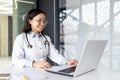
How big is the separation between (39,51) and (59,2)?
10.2 ft

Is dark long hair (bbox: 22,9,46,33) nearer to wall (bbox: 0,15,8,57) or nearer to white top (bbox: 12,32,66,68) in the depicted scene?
white top (bbox: 12,32,66,68)

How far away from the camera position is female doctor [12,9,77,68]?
6.33 ft

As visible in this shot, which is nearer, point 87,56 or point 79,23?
point 87,56

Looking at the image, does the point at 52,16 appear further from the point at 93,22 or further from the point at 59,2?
the point at 93,22

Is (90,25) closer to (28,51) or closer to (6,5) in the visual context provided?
(28,51)

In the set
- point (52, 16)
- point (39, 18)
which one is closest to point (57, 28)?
point (52, 16)

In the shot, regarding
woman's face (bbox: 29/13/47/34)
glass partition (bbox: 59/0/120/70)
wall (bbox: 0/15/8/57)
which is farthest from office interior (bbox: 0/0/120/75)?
wall (bbox: 0/15/8/57)

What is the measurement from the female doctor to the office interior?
5.96 ft

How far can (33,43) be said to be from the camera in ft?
6.62

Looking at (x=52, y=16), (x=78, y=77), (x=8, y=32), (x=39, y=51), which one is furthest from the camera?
(x=8, y=32)

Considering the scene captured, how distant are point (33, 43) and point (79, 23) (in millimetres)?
2514

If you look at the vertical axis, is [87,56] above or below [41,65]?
above

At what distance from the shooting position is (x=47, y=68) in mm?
1690

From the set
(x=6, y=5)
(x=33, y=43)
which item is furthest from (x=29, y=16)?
(x=6, y=5)
